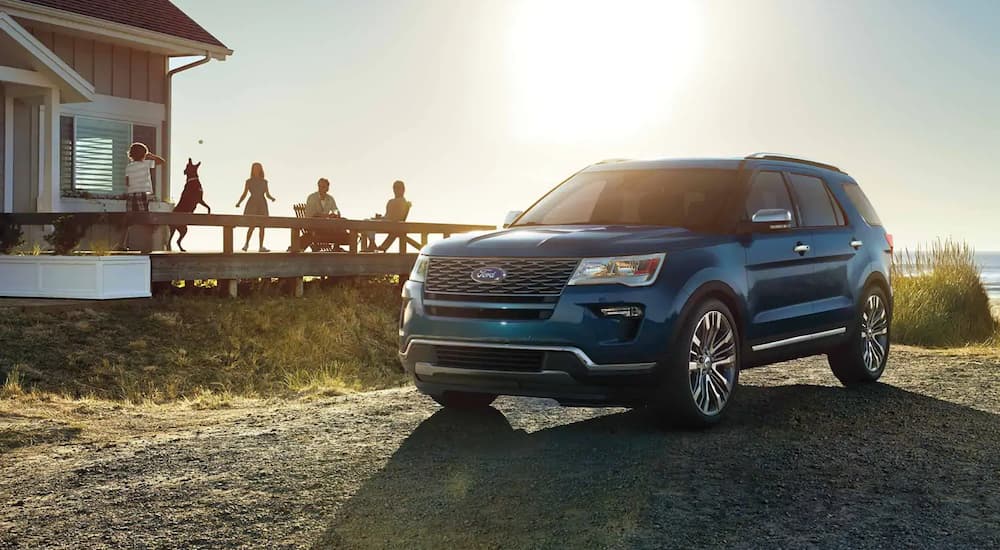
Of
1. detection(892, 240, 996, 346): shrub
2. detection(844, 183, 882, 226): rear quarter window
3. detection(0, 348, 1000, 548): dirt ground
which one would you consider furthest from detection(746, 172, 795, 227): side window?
detection(892, 240, 996, 346): shrub

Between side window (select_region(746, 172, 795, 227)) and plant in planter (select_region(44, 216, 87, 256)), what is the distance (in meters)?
10.3

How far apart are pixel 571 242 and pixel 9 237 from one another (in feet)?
38.0

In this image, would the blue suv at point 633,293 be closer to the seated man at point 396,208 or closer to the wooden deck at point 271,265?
the wooden deck at point 271,265

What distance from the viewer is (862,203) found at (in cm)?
1027

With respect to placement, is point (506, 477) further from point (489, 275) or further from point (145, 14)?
point (145, 14)

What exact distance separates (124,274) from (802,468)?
10867mm

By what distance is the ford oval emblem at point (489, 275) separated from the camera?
721 centimetres

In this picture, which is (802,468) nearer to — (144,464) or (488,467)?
(488,467)

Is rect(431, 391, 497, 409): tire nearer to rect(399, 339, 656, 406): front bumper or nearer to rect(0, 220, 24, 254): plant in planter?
rect(399, 339, 656, 406): front bumper

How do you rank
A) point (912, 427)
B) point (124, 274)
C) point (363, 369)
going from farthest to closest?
point (363, 369) < point (124, 274) < point (912, 427)

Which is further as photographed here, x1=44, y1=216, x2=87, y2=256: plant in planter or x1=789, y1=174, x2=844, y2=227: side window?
x1=44, y1=216, x2=87, y2=256: plant in planter

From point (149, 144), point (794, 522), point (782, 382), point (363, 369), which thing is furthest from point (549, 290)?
point (149, 144)

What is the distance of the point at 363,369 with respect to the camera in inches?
626

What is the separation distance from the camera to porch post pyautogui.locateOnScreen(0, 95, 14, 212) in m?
21.0
